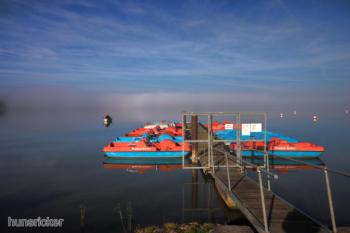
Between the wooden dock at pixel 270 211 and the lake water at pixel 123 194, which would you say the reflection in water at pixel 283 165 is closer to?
the lake water at pixel 123 194

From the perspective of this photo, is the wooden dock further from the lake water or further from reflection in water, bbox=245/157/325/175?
reflection in water, bbox=245/157/325/175

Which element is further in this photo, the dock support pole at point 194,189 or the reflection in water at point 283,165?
the reflection in water at point 283,165

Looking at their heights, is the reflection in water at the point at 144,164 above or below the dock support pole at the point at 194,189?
above

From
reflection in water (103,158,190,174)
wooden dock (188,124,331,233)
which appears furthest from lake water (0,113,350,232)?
wooden dock (188,124,331,233)

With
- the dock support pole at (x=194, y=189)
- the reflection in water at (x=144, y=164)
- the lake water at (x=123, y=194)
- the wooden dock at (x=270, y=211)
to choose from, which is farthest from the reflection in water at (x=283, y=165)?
the wooden dock at (x=270, y=211)

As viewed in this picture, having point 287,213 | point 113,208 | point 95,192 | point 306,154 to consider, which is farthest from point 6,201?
point 306,154

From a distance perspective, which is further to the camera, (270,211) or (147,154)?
(147,154)

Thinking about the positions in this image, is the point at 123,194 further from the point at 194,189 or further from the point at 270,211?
the point at 270,211

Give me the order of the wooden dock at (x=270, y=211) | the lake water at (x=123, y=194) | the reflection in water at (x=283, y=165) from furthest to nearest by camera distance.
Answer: the reflection in water at (x=283, y=165) < the lake water at (x=123, y=194) < the wooden dock at (x=270, y=211)

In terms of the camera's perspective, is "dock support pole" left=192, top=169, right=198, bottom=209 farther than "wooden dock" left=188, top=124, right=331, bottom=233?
Yes

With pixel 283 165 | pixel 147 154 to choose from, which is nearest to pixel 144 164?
pixel 147 154

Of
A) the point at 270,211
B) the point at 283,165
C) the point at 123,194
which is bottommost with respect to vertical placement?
the point at 123,194

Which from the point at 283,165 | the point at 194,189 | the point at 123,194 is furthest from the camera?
the point at 283,165

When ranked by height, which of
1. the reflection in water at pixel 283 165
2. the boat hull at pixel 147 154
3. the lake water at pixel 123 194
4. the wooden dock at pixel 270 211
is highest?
the wooden dock at pixel 270 211
